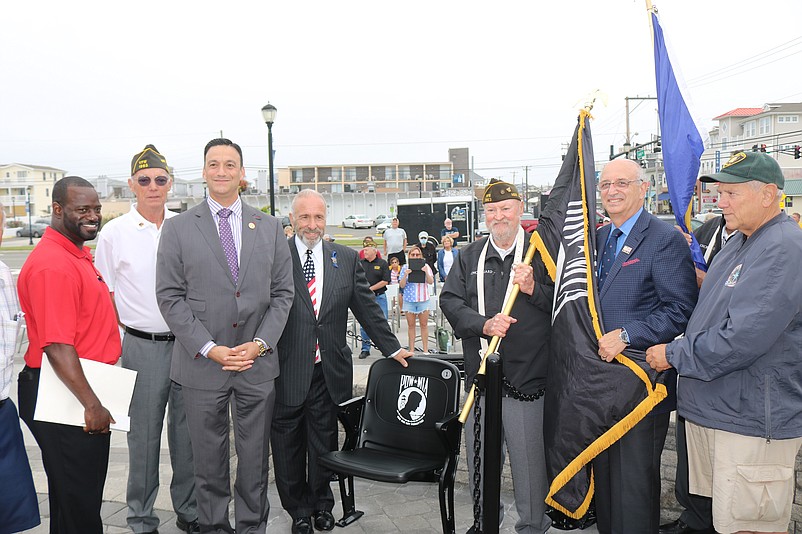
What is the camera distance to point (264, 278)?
11.5 ft

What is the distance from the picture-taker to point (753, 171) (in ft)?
9.39

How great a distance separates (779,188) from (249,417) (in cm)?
293

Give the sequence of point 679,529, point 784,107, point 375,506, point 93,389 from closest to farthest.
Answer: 1. point 93,389
2. point 679,529
3. point 375,506
4. point 784,107

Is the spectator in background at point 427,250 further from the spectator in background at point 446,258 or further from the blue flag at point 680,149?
the blue flag at point 680,149

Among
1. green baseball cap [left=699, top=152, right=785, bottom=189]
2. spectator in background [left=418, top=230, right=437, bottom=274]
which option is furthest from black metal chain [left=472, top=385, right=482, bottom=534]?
spectator in background [left=418, top=230, right=437, bottom=274]

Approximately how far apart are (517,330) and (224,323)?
5.27 feet

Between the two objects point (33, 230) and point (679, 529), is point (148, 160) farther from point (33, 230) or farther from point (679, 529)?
point (33, 230)

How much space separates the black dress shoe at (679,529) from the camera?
3.63 m

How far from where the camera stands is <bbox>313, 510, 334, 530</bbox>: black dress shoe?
391 cm

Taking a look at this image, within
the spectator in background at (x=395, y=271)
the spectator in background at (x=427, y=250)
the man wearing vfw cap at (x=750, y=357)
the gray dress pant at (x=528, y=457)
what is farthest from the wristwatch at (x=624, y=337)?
the spectator in background at (x=427, y=250)

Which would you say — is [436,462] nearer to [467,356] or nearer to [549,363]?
[467,356]

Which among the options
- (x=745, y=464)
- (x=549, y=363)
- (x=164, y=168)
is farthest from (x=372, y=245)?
(x=745, y=464)

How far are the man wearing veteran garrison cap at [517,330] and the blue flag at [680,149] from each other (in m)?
1.01

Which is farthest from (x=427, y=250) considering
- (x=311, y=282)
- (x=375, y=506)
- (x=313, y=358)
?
(x=313, y=358)
